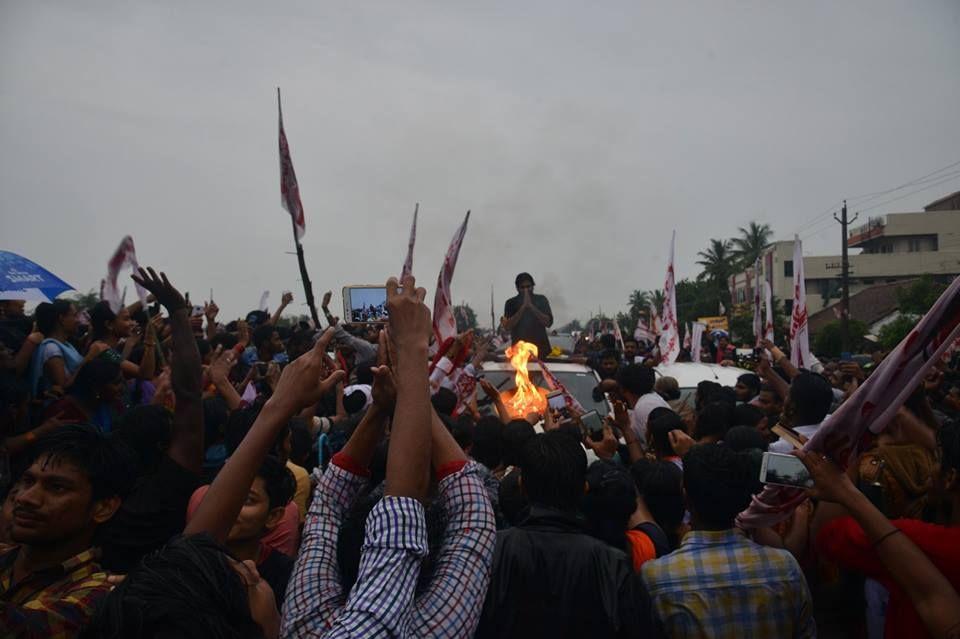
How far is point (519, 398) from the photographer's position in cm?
700

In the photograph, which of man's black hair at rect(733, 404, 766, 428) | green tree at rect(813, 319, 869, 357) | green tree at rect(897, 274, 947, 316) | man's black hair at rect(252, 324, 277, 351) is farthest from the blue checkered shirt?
green tree at rect(897, 274, 947, 316)

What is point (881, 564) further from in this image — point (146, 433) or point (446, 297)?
point (446, 297)

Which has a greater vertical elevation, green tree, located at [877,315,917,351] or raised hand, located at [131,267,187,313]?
raised hand, located at [131,267,187,313]

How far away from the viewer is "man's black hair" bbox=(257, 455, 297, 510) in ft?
9.45

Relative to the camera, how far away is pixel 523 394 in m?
7.04

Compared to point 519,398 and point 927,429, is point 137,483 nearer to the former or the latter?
point 927,429

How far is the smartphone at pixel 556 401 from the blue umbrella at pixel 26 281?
432cm

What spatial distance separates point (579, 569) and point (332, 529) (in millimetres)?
793

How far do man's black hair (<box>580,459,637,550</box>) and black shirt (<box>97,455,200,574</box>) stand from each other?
163cm

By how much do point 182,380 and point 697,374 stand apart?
25.9 feet

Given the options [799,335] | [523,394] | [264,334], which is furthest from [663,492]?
[264,334]

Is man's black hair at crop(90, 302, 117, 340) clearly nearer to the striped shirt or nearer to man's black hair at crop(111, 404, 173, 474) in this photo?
man's black hair at crop(111, 404, 173, 474)

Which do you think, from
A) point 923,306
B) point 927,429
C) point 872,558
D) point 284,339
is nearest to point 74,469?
point 872,558

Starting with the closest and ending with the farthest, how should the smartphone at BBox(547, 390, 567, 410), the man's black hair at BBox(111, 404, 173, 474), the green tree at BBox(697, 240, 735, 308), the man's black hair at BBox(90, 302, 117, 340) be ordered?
1. the man's black hair at BBox(111, 404, 173, 474)
2. the man's black hair at BBox(90, 302, 117, 340)
3. the smartphone at BBox(547, 390, 567, 410)
4. the green tree at BBox(697, 240, 735, 308)
